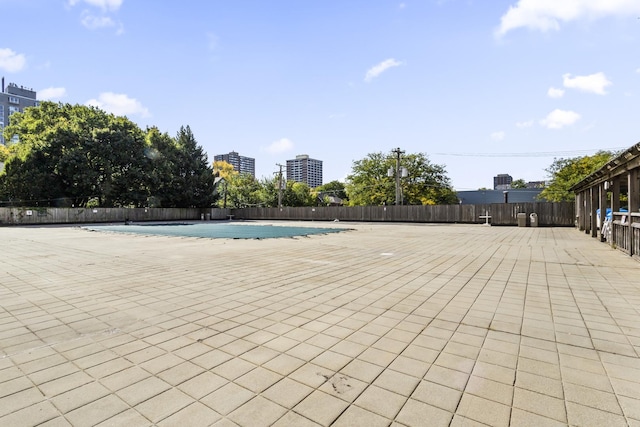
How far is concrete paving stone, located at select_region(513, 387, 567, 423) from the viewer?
1.65 meters

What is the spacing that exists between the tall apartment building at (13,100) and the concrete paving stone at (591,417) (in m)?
130

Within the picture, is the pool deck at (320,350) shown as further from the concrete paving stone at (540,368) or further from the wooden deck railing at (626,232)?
the wooden deck railing at (626,232)

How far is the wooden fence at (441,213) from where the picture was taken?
19250 mm

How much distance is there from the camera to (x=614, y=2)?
20.1ft

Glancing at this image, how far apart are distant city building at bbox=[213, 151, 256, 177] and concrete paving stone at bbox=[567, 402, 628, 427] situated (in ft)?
339

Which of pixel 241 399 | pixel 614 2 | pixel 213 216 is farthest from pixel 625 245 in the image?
pixel 213 216

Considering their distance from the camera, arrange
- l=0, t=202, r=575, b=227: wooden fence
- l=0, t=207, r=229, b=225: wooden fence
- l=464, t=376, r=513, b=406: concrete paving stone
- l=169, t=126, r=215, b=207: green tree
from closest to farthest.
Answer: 1. l=464, t=376, r=513, b=406: concrete paving stone
2. l=0, t=202, r=575, b=227: wooden fence
3. l=0, t=207, r=229, b=225: wooden fence
4. l=169, t=126, r=215, b=207: green tree

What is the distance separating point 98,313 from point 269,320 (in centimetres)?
186

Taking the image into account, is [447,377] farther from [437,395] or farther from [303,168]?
[303,168]

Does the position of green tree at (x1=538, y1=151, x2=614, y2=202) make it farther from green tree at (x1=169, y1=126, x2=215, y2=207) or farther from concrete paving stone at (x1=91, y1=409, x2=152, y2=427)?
green tree at (x1=169, y1=126, x2=215, y2=207)

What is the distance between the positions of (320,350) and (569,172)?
100ft

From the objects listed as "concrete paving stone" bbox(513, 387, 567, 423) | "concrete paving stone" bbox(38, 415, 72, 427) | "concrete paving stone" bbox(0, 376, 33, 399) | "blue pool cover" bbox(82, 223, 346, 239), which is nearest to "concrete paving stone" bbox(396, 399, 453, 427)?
"concrete paving stone" bbox(513, 387, 567, 423)

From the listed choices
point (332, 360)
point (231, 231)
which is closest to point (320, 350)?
point (332, 360)

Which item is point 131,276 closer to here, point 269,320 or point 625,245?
point 269,320
